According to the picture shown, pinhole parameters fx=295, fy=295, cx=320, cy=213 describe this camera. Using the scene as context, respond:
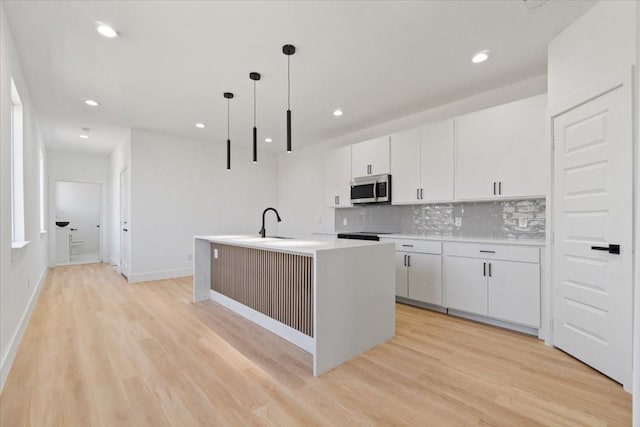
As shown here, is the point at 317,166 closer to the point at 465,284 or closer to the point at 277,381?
the point at 465,284

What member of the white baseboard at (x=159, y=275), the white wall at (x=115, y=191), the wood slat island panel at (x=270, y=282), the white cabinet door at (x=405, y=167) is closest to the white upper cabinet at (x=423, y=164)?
→ the white cabinet door at (x=405, y=167)

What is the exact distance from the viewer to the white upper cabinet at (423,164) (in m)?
3.66

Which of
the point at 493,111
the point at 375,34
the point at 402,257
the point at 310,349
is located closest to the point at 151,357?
the point at 310,349

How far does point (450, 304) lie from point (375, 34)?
2.87m

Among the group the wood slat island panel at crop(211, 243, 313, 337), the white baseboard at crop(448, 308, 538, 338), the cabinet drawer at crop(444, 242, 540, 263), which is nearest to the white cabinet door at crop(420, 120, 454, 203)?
the cabinet drawer at crop(444, 242, 540, 263)

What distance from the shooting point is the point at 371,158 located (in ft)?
14.9

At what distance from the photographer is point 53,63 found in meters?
2.91

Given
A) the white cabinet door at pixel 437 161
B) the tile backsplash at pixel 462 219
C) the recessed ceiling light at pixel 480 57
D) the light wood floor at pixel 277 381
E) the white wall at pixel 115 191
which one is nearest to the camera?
the light wood floor at pixel 277 381

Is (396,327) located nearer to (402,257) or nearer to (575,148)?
(402,257)

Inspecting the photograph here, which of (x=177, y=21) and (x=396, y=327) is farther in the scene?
(x=396, y=327)

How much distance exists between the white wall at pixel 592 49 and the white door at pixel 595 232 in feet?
0.58

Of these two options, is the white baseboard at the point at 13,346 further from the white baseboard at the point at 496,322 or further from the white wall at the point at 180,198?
the white baseboard at the point at 496,322

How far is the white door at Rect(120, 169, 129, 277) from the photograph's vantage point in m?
5.37

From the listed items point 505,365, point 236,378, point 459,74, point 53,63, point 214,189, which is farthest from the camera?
point 214,189
